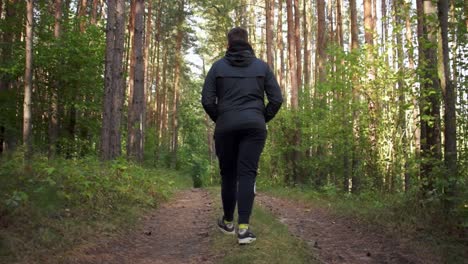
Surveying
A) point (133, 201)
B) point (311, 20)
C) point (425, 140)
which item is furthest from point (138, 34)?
point (311, 20)

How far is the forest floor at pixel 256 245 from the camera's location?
418 cm

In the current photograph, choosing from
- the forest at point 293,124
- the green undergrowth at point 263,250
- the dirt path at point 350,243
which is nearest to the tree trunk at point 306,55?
the forest at point 293,124

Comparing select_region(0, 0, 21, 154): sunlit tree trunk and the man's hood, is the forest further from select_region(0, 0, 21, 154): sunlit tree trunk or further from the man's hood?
the man's hood

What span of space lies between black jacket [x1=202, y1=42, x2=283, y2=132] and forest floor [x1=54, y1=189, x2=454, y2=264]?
1331 millimetres

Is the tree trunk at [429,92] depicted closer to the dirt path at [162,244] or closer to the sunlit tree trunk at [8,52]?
the dirt path at [162,244]

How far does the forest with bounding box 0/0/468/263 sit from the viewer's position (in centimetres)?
567

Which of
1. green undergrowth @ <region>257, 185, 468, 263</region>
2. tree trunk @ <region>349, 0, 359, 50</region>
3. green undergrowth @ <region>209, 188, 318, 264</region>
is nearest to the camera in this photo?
green undergrowth @ <region>209, 188, 318, 264</region>

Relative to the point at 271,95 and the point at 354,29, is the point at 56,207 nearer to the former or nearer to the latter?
the point at 271,95

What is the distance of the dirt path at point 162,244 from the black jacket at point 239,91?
4.83ft

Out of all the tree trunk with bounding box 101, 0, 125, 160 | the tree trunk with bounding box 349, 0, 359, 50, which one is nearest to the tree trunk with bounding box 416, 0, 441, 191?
the tree trunk with bounding box 349, 0, 359, 50

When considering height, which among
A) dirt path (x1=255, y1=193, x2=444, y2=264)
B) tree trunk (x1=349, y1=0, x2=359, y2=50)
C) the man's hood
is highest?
tree trunk (x1=349, y1=0, x2=359, y2=50)

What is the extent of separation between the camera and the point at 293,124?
15914mm

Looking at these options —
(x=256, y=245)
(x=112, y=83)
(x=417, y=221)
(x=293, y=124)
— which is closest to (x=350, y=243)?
(x=417, y=221)

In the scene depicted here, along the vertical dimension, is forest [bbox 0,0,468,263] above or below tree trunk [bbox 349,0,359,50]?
below
